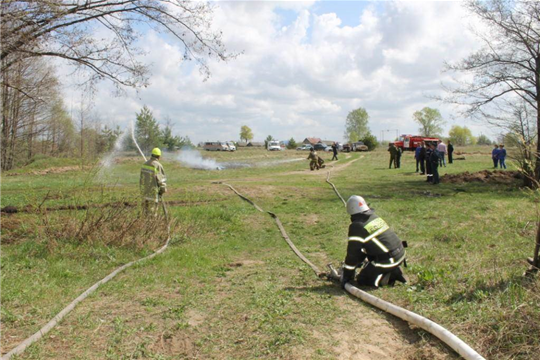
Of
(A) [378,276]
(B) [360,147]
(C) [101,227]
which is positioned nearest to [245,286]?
(A) [378,276]

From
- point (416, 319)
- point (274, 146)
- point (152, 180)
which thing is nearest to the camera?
point (416, 319)

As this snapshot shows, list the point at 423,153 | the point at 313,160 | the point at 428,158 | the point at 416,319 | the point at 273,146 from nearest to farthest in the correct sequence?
the point at 416,319 → the point at 428,158 → the point at 423,153 → the point at 313,160 → the point at 273,146

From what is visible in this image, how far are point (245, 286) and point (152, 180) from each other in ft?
16.0

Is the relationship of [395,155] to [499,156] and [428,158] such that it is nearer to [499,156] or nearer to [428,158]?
[499,156]

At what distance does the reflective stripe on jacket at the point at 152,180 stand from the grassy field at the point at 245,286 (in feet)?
1.97

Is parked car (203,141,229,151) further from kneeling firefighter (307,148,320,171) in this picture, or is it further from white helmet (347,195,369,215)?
white helmet (347,195,369,215)

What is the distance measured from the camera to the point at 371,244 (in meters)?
5.93

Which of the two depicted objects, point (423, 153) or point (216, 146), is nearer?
point (423, 153)

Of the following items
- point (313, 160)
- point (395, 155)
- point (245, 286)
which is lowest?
point (245, 286)

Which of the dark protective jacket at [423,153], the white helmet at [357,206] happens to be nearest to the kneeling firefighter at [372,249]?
the white helmet at [357,206]

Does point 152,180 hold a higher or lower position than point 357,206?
higher

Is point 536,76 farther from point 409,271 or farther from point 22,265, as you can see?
point 22,265

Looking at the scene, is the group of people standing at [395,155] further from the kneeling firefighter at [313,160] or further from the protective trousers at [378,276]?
the protective trousers at [378,276]

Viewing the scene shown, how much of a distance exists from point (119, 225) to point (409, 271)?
583 centimetres
